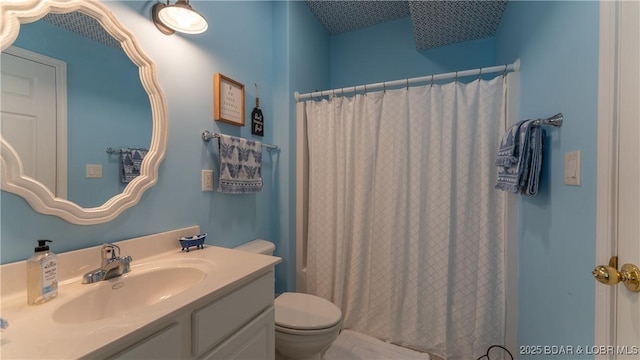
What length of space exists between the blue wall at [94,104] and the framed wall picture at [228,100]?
15.0 inches

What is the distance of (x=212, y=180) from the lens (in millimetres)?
1369

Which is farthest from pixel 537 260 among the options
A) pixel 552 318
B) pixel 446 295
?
pixel 446 295

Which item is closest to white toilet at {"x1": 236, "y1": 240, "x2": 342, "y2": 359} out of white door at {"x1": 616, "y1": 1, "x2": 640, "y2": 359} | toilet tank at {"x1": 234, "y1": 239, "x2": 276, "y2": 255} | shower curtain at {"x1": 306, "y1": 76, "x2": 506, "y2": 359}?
toilet tank at {"x1": 234, "y1": 239, "x2": 276, "y2": 255}

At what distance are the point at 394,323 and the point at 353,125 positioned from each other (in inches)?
56.2

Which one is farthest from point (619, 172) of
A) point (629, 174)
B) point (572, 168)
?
point (572, 168)

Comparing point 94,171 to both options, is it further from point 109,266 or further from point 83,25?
point 83,25

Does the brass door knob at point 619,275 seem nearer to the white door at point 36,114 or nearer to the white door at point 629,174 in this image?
the white door at point 629,174

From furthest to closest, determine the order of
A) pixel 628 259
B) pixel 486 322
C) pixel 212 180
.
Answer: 1. pixel 486 322
2. pixel 212 180
3. pixel 628 259

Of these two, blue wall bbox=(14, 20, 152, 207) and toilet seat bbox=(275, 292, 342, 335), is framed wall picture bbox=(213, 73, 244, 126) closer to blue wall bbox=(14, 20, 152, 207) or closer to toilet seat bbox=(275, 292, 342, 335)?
blue wall bbox=(14, 20, 152, 207)

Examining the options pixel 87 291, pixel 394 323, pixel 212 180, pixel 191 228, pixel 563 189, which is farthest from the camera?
pixel 394 323

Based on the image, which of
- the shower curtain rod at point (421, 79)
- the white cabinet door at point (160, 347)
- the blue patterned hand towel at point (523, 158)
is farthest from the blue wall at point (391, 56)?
the white cabinet door at point (160, 347)

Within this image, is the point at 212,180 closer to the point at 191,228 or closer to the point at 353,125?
the point at 191,228

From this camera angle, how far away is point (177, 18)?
109 cm

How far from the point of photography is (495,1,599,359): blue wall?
0.76 m
